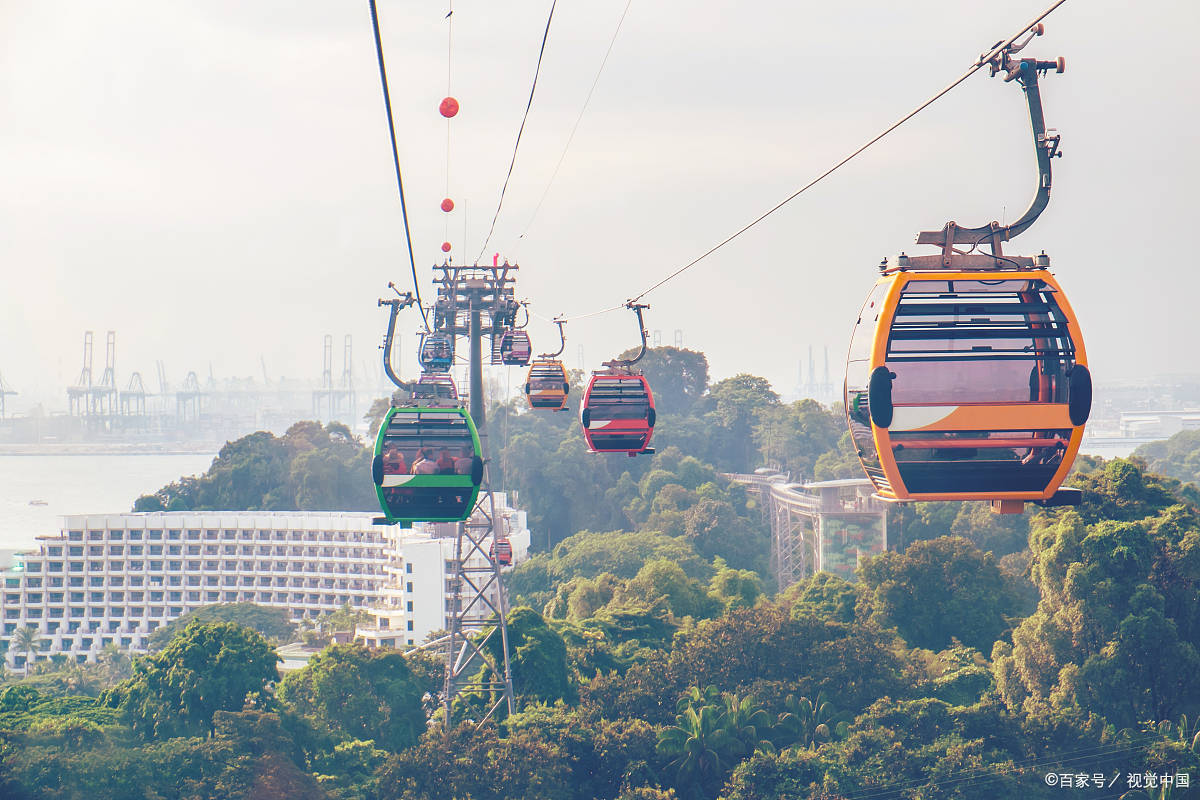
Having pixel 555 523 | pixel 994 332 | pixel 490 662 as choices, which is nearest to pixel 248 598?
pixel 555 523

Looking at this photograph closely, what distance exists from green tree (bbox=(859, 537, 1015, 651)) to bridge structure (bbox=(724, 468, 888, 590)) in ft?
45.9

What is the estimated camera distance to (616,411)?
20.3m

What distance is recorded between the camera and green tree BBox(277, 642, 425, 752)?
36.6 meters

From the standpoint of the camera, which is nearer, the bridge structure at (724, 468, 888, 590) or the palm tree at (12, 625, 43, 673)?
the bridge structure at (724, 468, 888, 590)

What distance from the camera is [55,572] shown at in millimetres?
95000

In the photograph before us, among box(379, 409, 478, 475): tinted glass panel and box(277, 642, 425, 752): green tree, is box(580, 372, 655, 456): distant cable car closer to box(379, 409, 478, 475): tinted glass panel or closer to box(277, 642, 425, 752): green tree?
box(379, 409, 478, 475): tinted glass panel

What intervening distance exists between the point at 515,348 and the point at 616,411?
16.3 m

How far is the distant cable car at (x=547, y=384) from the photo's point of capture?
28.5 metres

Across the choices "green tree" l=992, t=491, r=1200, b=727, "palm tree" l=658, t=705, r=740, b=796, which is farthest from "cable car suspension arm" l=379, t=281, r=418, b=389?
"green tree" l=992, t=491, r=1200, b=727

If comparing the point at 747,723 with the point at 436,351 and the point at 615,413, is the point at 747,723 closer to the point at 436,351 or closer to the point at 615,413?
the point at 615,413

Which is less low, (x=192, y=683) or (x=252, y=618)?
(x=192, y=683)

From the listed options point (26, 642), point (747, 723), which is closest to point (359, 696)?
point (747, 723)

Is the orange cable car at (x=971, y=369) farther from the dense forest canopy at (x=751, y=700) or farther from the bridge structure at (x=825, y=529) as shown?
the bridge structure at (x=825, y=529)

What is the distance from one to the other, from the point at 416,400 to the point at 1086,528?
992 inches
